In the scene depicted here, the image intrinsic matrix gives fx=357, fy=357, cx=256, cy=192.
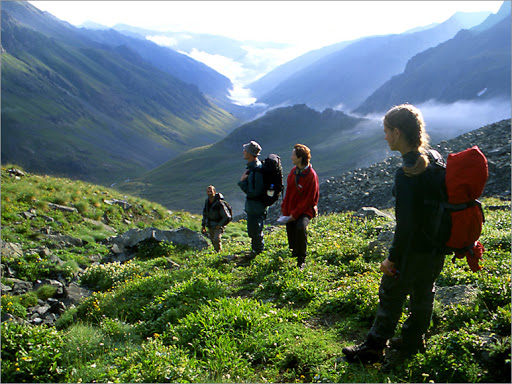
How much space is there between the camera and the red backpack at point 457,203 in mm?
4051

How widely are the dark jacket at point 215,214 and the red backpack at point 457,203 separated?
943cm

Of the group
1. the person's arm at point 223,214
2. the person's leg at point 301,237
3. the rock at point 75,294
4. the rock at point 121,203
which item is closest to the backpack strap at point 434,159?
the person's leg at point 301,237

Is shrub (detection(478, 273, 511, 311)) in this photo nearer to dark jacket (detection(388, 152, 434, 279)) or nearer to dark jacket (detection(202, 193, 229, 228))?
dark jacket (detection(388, 152, 434, 279))

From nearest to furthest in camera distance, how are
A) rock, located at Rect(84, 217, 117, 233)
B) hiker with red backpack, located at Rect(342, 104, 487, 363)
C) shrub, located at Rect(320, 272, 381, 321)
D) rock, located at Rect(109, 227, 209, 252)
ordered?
hiker with red backpack, located at Rect(342, 104, 487, 363), shrub, located at Rect(320, 272, 381, 321), rock, located at Rect(109, 227, 209, 252), rock, located at Rect(84, 217, 117, 233)

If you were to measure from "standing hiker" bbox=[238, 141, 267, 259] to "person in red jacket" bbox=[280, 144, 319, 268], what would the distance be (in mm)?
1289

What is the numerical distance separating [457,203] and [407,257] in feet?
3.06

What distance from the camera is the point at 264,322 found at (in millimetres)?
6121

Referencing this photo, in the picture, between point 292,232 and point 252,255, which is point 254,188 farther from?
point 252,255

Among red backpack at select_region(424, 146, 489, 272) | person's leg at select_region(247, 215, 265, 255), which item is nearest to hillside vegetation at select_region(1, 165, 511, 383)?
person's leg at select_region(247, 215, 265, 255)

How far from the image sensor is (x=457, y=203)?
4160 mm

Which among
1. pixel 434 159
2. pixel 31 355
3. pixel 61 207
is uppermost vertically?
pixel 434 159

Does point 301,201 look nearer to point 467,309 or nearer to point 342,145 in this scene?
point 467,309

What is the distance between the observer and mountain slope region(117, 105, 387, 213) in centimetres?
11800

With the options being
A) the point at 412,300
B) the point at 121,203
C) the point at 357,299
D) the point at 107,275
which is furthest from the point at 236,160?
the point at 412,300
